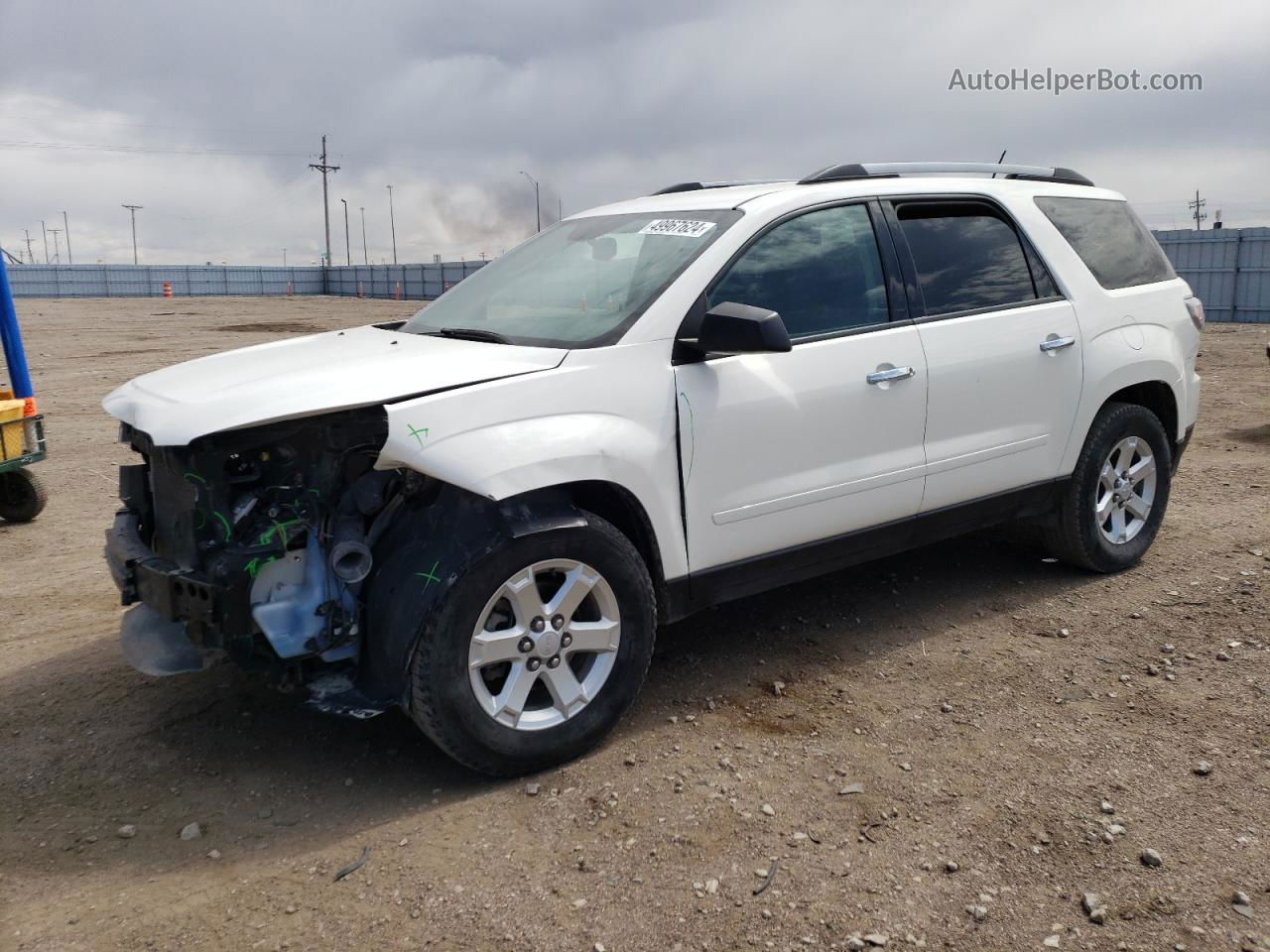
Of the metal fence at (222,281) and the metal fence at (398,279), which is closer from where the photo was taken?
the metal fence at (398,279)

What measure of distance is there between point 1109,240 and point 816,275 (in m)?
2.05

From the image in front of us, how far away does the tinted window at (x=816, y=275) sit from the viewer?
13.3ft

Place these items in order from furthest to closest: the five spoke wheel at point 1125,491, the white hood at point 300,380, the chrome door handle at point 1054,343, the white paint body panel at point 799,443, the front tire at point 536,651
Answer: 1. the five spoke wheel at point 1125,491
2. the chrome door handle at point 1054,343
3. the white paint body panel at point 799,443
4. the front tire at point 536,651
5. the white hood at point 300,380

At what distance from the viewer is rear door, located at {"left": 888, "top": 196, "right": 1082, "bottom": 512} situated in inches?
178

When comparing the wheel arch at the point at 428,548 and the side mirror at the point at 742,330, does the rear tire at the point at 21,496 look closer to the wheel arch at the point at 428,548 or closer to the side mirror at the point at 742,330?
the wheel arch at the point at 428,548

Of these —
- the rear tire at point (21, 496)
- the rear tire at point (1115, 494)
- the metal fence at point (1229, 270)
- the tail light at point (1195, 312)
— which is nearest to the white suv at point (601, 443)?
the rear tire at point (1115, 494)

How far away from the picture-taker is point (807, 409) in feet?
13.3

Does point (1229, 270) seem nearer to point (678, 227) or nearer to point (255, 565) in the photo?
point (678, 227)

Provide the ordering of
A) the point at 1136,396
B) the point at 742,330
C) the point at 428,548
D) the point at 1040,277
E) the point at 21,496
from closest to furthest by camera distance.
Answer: the point at 428,548 → the point at 742,330 → the point at 1040,277 → the point at 1136,396 → the point at 21,496

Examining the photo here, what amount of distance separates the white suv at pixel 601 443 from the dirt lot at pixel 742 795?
0.40 m

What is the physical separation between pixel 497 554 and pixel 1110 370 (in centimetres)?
330

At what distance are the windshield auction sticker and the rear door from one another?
0.93 metres

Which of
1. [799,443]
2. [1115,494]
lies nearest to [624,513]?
[799,443]

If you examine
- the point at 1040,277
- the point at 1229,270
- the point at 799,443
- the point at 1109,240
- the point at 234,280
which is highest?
the point at 234,280
